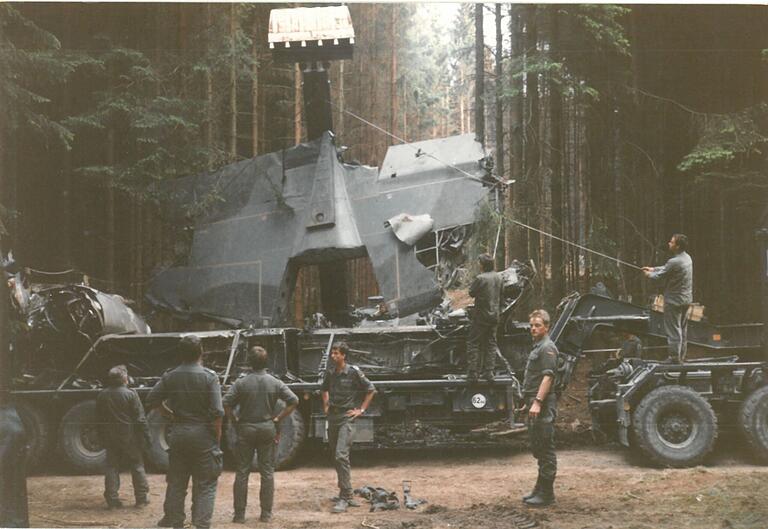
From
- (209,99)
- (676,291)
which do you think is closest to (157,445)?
(209,99)

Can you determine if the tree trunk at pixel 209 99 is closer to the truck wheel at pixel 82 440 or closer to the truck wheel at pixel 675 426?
the truck wheel at pixel 82 440

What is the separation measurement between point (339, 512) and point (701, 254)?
4.68m

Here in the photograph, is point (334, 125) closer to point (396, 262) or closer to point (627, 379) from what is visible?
point (396, 262)

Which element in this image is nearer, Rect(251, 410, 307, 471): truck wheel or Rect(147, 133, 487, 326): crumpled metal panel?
Rect(147, 133, 487, 326): crumpled metal panel

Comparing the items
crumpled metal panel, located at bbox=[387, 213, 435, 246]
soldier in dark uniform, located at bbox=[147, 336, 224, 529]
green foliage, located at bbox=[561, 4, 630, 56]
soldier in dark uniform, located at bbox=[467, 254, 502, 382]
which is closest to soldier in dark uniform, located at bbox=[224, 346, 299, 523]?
soldier in dark uniform, located at bbox=[147, 336, 224, 529]

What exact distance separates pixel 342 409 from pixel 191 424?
1.82 m

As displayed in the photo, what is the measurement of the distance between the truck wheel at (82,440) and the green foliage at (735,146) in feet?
23.8

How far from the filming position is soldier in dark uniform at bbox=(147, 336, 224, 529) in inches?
273

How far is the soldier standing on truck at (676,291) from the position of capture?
915cm

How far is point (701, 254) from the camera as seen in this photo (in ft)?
30.1

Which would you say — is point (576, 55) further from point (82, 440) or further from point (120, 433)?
point (82, 440)

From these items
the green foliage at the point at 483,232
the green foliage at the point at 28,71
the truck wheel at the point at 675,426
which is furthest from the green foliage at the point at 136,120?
the truck wheel at the point at 675,426

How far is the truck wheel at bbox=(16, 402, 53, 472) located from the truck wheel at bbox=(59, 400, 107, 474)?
18cm

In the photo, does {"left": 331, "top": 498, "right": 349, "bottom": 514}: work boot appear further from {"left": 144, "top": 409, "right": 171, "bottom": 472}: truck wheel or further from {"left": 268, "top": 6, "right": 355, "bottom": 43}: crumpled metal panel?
{"left": 268, "top": 6, "right": 355, "bottom": 43}: crumpled metal panel
